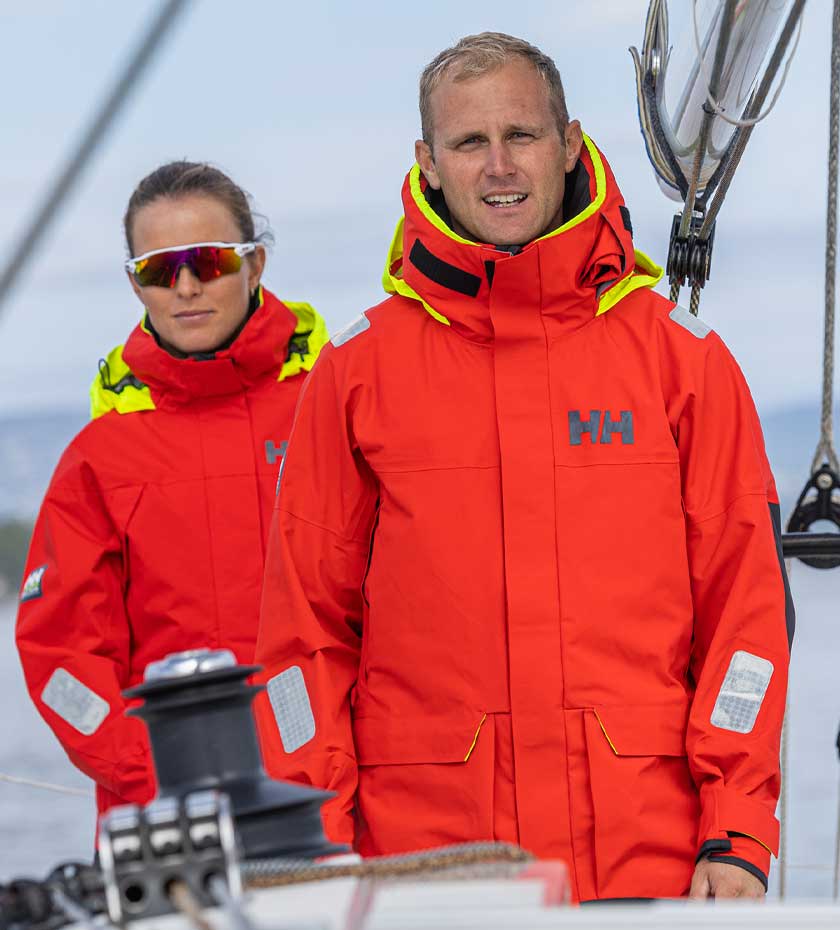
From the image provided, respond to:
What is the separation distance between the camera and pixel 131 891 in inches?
48.6

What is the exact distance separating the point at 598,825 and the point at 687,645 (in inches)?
11.0

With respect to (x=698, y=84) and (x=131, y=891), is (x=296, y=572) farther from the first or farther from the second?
(x=698, y=84)

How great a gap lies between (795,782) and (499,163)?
11354 mm

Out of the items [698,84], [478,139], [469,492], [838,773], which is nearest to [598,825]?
[469,492]

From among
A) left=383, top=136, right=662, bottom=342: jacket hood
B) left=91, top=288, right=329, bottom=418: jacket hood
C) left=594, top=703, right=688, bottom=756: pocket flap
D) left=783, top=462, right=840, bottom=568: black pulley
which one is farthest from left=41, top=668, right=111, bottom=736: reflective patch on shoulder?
left=783, top=462, right=840, bottom=568: black pulley

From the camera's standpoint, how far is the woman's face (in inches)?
121

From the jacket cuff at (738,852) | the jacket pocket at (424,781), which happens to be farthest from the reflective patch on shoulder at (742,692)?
the jacket pocket at (424,781)

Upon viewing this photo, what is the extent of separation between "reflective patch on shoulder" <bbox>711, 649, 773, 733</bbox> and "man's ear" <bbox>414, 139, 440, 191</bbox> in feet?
2.59

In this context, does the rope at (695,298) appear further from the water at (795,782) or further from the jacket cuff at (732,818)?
the water at (795,782)

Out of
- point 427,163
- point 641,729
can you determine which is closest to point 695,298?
point 427,163

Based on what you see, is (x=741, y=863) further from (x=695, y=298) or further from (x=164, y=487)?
(x=164, y=487)

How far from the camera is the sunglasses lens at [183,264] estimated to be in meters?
3.05

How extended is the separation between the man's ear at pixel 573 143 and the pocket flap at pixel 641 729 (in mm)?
777

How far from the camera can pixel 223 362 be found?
120 inches
